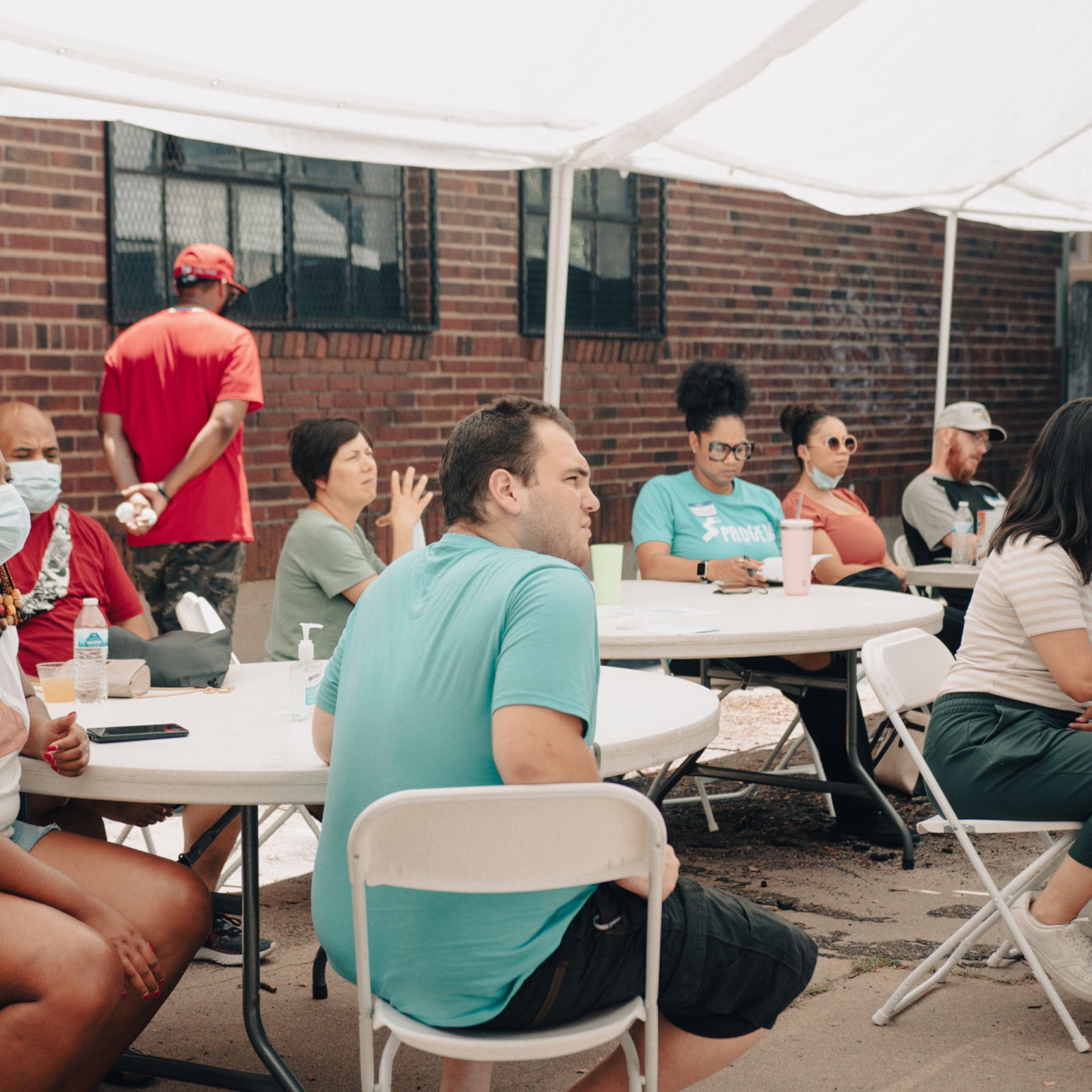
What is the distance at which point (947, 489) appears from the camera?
6.84 m

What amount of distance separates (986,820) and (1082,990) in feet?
1.34

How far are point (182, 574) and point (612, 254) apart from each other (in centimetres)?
434

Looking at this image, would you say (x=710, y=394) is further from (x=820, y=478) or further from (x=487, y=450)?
(x=487, y=450)

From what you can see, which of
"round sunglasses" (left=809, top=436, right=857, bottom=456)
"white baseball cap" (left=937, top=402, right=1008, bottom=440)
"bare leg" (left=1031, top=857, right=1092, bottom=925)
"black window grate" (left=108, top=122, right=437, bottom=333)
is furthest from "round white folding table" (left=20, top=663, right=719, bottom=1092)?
"white baseball cap" (left=937, top=402, right=1008, bottom=440)

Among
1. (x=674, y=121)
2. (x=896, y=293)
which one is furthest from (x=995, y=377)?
(x=674, y=121)

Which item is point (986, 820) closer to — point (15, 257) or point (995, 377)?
point (15, 257)

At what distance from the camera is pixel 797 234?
32.6 ft

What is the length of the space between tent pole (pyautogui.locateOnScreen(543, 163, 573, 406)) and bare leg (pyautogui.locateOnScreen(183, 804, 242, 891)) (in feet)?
5.66

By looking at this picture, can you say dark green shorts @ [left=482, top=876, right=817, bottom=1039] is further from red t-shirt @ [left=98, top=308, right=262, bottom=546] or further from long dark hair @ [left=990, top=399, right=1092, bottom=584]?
red t-shirt @ [left=98, top=308, right=262, bottom=546]

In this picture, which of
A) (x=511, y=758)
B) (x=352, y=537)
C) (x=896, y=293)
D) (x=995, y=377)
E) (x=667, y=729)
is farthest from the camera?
(x=995, y=377)

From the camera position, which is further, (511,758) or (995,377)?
(995,377)

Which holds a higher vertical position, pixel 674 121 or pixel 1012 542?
pixel 674 121

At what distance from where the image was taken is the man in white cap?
6.71 m

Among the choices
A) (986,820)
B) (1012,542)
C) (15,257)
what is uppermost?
(15,257)
